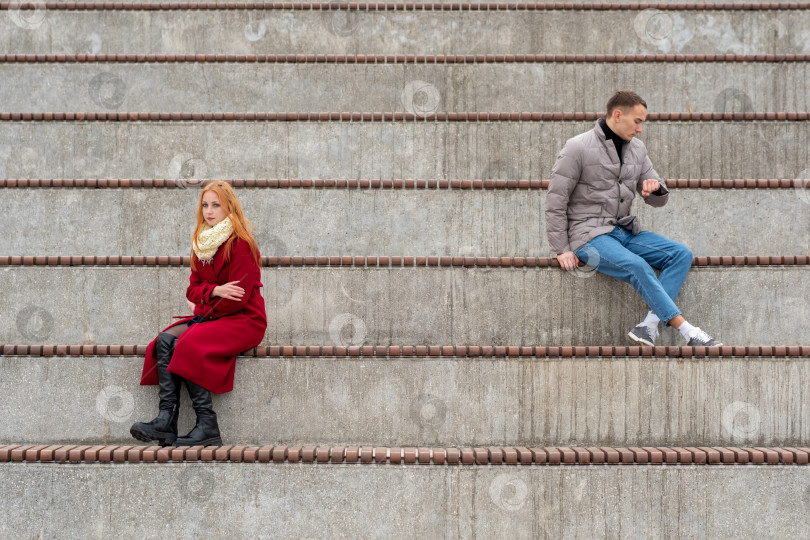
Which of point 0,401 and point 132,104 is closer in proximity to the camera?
point 0,401

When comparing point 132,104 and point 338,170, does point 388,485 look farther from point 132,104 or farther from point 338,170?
point 132,104

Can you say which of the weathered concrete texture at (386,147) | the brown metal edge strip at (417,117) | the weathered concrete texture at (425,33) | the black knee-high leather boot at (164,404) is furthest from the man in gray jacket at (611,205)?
the weathered concrete texture at (425,33)

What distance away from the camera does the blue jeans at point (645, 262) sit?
12.1 feet

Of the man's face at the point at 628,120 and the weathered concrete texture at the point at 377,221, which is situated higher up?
the man's face at the point at 628,120

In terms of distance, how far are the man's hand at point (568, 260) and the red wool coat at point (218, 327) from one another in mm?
1537

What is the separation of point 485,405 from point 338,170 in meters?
2.27

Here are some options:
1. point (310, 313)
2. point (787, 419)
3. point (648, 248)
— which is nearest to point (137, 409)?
point (310, 313)

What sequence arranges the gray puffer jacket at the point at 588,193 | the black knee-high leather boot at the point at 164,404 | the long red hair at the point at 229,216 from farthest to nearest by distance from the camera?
the gray puffer jacket at the point at 588,193 < the long red hair at the point at 229,216 < the black knee-high leather boot at the point at 164,404

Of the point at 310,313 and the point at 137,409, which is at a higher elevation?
the point at 310,313

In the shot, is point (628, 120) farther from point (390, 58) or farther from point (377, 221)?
point (390, 58)

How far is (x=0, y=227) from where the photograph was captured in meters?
4.55

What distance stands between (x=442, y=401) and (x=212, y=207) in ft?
4.66

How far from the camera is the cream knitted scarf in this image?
3537 millimetres

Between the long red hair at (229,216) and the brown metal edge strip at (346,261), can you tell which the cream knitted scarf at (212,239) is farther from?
the brown metal edge strip at (346,261)
